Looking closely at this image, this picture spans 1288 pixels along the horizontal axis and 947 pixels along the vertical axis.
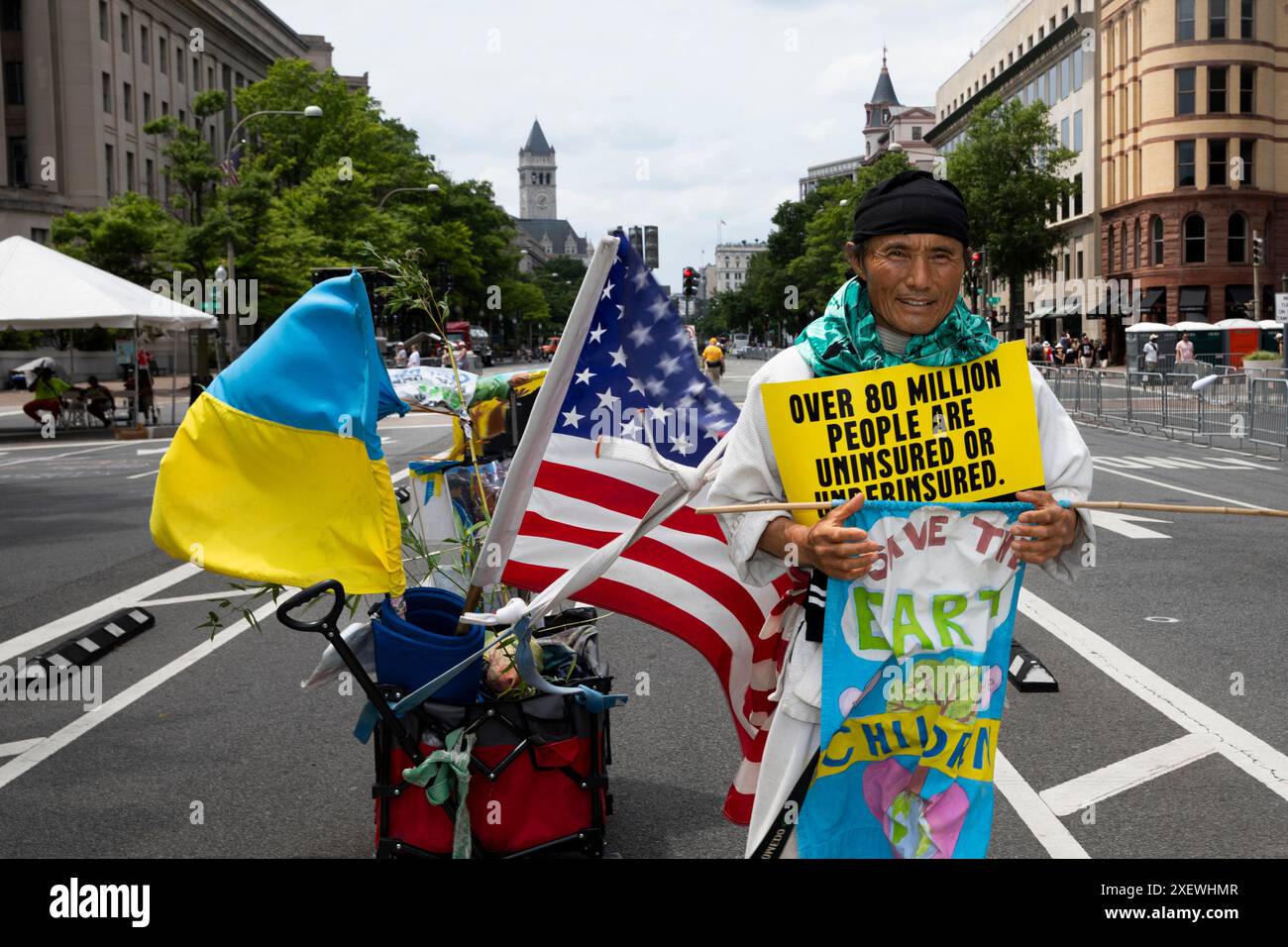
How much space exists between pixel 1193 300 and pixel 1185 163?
633 cm

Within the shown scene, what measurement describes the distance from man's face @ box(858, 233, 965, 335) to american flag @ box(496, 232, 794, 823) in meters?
0.83

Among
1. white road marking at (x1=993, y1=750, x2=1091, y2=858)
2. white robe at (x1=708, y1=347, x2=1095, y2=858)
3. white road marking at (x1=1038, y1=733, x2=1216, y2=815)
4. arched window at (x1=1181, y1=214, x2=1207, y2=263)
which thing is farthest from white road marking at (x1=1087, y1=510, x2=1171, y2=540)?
arched window at (x1=1181, y1=214, x2=1207, y2=263)

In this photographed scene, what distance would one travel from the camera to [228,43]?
3393 inches

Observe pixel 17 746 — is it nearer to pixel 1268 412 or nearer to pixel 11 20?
pixel 1268 412


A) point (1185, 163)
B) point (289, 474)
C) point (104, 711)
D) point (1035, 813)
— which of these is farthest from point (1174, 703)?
point (1185, 163)

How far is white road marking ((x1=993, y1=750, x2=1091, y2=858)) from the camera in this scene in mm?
4855

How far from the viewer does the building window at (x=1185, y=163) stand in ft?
217

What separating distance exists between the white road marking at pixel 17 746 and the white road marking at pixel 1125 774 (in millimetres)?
4393

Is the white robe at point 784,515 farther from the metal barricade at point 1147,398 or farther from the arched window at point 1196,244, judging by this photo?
the arched window at point 1196,244

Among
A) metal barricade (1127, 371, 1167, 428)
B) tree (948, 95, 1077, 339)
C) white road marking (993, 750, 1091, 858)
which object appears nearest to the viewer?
white road marking (993, 750, 1091, 858)

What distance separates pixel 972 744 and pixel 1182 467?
59.3 ft

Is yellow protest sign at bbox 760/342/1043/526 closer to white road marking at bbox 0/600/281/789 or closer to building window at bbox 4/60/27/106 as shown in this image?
white road marking at bbox 0/600/281/789
